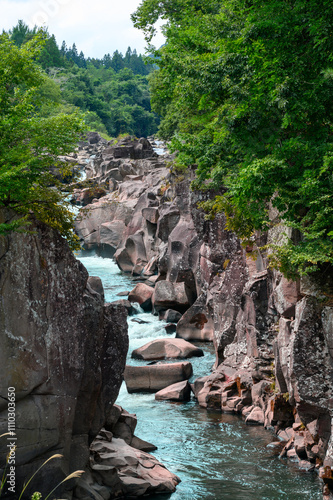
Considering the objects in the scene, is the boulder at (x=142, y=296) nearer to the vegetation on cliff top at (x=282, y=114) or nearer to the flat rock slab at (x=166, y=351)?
the flat rock slab at (x=166, y=351)

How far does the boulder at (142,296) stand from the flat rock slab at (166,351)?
25.2 ft

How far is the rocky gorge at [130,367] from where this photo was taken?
1055cm

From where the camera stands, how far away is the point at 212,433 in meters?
17.1

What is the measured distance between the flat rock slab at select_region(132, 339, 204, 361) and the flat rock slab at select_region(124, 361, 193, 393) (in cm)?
239

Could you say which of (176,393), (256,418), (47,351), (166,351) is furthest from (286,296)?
(166,351)

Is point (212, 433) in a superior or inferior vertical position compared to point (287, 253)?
inferior

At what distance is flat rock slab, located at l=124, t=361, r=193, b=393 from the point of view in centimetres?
2119

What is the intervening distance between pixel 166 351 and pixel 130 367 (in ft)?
10.3

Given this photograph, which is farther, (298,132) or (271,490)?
(298,132)

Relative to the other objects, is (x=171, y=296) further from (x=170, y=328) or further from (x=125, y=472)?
(x=125, y=472)

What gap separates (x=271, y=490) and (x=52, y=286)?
774 centimetres

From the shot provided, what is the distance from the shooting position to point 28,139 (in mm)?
11398

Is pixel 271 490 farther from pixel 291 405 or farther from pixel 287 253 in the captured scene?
→ pixel 287 253

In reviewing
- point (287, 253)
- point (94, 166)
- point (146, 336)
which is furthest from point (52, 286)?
point (94, 166)
